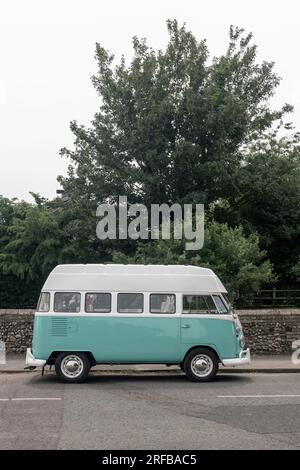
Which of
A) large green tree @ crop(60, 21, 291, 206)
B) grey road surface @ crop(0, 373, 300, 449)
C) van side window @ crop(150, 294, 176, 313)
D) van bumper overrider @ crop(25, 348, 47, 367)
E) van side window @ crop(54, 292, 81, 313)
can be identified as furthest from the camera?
large green tree @ crop(60, 21, 291, 206)

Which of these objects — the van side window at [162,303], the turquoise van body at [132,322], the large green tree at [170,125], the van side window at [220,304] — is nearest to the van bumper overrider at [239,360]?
the turquoise van body at [132,322]

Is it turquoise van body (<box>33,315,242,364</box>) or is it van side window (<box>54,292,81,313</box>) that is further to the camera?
van side window (<box>54,292,81,313</box>)

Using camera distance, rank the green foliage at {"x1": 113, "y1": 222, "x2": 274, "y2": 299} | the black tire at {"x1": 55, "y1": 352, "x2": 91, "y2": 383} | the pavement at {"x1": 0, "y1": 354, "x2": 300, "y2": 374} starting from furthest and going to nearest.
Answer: the green foliage at {"x1": 113, "y1": 222, "x2": 274, "y2": 299}, the pavement at {"x1": 0, "y1": 354, "x2": 300, "y2": 374}, the black tire at {"x1": 55, "y1": 352, "x2": 91, "y2": 383}

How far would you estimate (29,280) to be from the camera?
30.2m

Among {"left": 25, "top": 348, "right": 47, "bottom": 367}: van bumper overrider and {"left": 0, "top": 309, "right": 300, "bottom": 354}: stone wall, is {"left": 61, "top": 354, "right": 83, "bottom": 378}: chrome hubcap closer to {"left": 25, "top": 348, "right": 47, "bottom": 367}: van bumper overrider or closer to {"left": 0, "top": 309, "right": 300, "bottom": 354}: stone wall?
{"left": 25, "top": 348, "right": 47, "bottom": 367}: van bumper overrider

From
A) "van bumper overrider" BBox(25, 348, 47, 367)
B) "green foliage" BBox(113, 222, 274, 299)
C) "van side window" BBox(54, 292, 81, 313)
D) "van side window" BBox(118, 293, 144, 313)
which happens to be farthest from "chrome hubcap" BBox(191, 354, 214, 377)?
"green foliage" BBox(113, 222, 274, 299)

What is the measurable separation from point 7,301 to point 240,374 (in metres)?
17.0

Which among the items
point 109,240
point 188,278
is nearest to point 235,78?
point 109,240

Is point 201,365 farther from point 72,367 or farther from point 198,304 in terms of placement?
point 72,367

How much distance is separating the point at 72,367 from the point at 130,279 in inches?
98.7

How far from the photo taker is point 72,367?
1571cm

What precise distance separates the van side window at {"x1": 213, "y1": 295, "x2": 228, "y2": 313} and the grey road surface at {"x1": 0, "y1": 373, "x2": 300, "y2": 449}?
173cm

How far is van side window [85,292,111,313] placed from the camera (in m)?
15.8

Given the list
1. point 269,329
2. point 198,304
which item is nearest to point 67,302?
point 198,304
